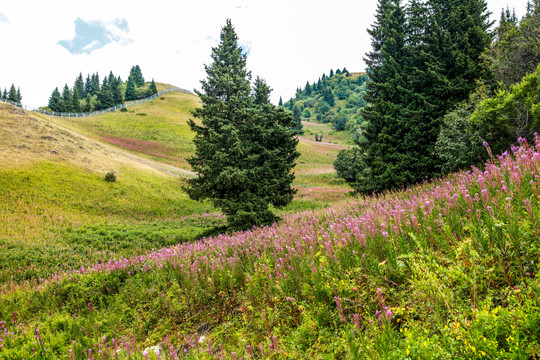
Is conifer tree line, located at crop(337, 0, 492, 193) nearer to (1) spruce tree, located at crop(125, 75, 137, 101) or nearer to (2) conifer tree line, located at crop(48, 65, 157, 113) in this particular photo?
(2) conifer tree line, located at crop(48, 65, 157, 113)

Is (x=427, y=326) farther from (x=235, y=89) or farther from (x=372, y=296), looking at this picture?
(x=235, y=89)

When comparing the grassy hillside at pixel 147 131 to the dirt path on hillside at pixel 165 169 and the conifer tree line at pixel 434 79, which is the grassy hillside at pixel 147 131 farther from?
the conifer tree line at pixel 434 79

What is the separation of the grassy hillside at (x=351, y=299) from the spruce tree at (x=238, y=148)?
7.93m

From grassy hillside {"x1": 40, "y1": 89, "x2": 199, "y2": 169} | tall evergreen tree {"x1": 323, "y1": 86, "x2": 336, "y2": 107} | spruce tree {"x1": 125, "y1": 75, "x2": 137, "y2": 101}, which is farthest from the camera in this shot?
tall evergreen tree {"x1": 323, "y1": 86, "x2": 336, "y2": 107}

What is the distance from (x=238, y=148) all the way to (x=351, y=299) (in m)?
11.7

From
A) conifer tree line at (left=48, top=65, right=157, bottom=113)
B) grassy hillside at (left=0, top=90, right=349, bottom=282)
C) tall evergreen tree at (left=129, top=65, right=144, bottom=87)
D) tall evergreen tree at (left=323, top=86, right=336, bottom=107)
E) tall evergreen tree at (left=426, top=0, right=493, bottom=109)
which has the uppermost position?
tall evergreen tree at (left=129, top=65, right=144, bottom=87)

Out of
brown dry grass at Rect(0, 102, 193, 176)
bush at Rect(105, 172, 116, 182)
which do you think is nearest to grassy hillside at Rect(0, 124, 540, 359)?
bush at Rect(105, 172, 116, 182)

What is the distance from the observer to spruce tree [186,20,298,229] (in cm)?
1459

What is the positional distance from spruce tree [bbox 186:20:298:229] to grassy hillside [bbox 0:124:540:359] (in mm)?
7926

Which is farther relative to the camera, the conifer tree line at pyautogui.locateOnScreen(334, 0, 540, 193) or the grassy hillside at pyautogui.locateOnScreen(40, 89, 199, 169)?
the grassy hillside at pyautogui.locateOnScreen(40, 89, 199, 169)

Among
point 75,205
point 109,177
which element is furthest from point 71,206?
point 109,177

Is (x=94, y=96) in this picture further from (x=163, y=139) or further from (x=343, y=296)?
(x=343, y=296)

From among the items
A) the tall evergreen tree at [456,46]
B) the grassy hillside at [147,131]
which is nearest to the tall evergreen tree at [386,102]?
the tall evergreen tree at [456,46]

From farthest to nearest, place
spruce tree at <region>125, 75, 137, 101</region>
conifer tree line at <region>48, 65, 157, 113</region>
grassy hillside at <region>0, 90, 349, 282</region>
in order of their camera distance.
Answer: spruce tree at <region>125, 75, 137, 101</region> < conifer tree line at <region>48, 65, 157, 113</region> < grassy hillside at <region>0, 90, 349, 282</region>
